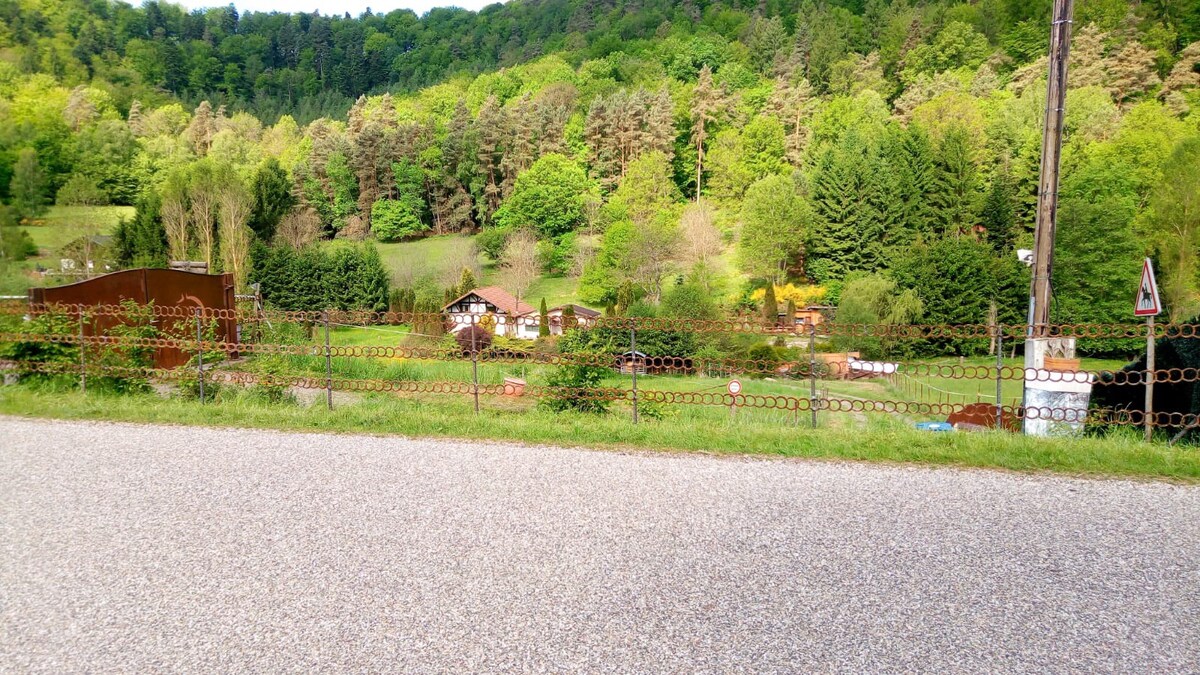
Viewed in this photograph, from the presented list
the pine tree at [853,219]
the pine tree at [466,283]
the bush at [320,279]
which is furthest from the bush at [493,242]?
the pine tree at [853,219]

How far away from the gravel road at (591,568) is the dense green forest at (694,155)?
3889cm

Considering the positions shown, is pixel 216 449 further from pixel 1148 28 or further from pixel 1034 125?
pixel 1148 28

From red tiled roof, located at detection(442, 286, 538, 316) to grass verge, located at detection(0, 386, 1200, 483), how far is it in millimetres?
41708

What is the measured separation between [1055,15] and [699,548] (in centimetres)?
982

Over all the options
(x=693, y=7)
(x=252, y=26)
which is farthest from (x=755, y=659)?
(x=252, y=26)

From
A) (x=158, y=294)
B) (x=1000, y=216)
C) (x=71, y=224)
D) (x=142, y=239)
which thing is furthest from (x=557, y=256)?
(x=158, y=294)

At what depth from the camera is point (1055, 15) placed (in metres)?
10.5

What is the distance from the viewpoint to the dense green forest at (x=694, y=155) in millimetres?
Answer: 52938

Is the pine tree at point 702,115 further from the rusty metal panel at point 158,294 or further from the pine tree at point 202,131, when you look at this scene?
the rusty metal panel at point 158,294

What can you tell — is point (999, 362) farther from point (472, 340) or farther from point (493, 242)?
point (493, 242)

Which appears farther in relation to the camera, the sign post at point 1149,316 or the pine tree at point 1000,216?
the pine tree at point 1000,216

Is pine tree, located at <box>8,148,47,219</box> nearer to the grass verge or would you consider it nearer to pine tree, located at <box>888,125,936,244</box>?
pine tree, located at <box>888,125,936,244</box>

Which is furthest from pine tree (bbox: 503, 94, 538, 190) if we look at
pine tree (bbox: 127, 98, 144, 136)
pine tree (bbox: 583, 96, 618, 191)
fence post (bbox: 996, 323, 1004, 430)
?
fence post (bbox: 996, 323, 1004, 430)

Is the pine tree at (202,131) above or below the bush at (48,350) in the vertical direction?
above
